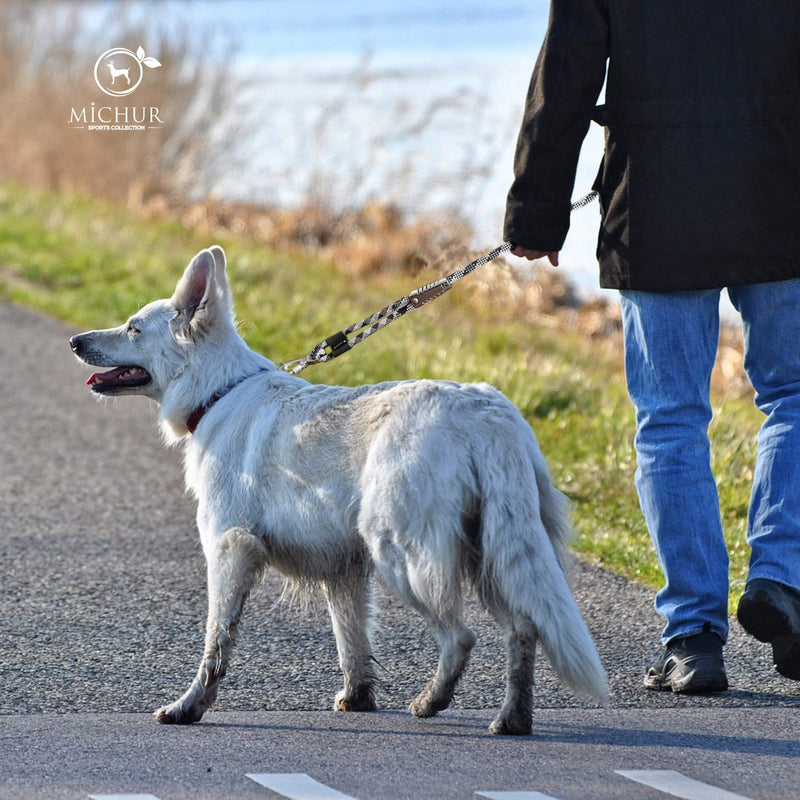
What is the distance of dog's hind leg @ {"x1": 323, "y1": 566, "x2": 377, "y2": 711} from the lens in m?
4.30

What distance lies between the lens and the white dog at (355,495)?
384 cm

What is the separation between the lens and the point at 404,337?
1009cm

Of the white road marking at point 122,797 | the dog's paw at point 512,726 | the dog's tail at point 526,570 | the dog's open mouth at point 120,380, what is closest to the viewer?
the white road marking at point 122,797

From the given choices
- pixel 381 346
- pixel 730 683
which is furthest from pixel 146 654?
pixel 381 346

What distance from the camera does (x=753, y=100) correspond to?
172 inches

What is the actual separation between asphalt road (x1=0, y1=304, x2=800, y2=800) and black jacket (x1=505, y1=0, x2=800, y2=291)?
131 centimetres

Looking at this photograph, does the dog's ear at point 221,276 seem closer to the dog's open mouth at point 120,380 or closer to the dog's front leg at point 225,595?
the dog's open mouth at point 120,380

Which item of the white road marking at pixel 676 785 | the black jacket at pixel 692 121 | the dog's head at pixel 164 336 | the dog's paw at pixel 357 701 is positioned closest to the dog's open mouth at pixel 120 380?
the dog's head at pixel 164 336

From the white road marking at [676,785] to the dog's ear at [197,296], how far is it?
6.41 feet

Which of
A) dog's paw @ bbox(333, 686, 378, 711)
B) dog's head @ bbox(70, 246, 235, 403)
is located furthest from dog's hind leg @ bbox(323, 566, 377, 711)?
dog's head @ bbox(70, 246, 235, 403)

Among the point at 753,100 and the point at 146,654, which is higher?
the point at 753,100

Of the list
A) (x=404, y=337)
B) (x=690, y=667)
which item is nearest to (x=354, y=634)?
(x=690, y=667)

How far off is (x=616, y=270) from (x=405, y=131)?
31.9 ft

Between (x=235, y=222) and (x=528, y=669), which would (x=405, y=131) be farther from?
(x=528, y=669)
